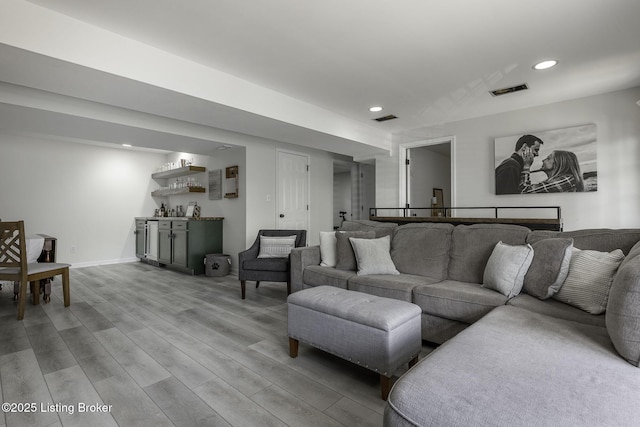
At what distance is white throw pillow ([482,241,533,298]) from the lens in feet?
7.07

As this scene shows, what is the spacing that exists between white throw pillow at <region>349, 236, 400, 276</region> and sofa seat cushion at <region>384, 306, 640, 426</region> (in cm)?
147

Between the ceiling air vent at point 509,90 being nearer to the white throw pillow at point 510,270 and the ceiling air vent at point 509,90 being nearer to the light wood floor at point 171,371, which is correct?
the white throw pillow at point 510,270

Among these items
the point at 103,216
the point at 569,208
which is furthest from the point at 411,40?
the point at 103,216

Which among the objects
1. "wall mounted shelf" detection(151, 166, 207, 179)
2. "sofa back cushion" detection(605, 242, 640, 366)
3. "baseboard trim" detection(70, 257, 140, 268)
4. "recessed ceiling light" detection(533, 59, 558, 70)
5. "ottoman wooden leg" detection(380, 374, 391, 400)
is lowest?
"ottoman wooden leg" detection(380, 374, 391, 400)

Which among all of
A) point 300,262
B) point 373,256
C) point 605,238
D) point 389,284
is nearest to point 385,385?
point 389,284

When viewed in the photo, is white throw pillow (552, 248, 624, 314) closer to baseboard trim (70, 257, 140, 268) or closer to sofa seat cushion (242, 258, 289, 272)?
sofa seat cushion (242, 258, 289, 272)

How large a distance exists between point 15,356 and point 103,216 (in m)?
4.59

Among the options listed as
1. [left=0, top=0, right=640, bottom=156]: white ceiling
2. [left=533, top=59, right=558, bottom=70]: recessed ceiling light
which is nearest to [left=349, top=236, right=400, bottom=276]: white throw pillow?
[left=0, top=0, right=640, bottom=156]: white ceiling

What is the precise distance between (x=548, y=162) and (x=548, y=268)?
224 centimetres

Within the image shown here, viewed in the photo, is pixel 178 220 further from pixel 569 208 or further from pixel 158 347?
pixel 569 208

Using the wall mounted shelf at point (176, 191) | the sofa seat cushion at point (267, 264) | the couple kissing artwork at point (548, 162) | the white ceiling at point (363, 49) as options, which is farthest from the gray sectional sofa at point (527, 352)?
the wall mounted shelf at point (176, 191)

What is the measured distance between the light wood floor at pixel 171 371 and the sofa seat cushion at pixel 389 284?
46 cm

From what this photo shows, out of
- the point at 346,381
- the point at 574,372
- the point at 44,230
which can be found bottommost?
the point at 346,381

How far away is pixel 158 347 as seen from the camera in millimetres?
2396
